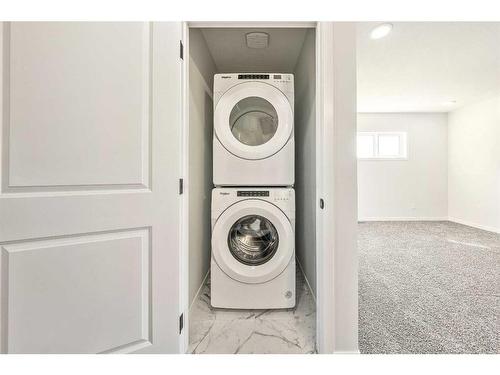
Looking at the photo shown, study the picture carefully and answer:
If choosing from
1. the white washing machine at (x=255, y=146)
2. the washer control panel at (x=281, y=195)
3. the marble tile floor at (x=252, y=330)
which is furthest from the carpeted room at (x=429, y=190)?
the white washing machine at (x=255, y=146)

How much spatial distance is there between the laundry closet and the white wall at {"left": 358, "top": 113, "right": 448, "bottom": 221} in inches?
131

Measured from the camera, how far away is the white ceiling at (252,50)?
1.88 meters

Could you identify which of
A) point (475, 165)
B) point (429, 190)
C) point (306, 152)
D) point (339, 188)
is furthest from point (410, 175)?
point (339, 188)

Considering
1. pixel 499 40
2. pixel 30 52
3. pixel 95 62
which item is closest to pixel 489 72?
pixel 499 40

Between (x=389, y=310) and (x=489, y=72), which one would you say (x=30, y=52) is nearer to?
(x=389, y=310)

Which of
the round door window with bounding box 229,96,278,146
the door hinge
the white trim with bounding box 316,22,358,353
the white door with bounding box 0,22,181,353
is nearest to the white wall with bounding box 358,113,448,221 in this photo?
Answer: the round door window with bounding box 229,96,278,146

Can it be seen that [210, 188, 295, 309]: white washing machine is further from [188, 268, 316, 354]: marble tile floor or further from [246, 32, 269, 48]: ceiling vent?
[246, 32, 269, 48]: ceiling vent

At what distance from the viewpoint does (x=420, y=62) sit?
2.80 meters

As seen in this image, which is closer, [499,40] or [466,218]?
[499,40]

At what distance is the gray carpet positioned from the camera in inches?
51.9

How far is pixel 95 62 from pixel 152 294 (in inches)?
40.7

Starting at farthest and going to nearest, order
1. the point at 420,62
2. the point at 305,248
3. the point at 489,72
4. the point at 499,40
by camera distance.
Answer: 1. the point at 489,72
2. the point at 420,62
3. the point at 499,40
4. the point at 305,248

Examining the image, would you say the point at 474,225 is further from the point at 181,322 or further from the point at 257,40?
the point at 181,322

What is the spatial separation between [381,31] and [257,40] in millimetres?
1197
